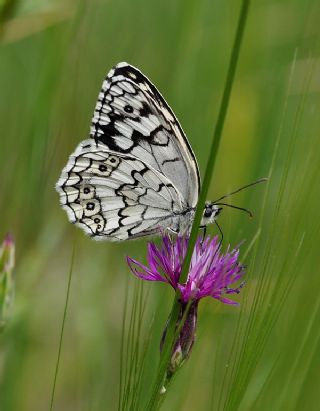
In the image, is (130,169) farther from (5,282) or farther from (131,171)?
(5,282)

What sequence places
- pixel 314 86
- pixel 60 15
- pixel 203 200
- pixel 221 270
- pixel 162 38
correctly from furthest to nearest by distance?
pixel 162 38
pixel 314 86
pixel 60 15
pixel 221 270
pixel 203 200

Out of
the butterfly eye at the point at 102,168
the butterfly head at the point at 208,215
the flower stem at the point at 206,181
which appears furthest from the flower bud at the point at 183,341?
the butterfly eye at the point at 102,168

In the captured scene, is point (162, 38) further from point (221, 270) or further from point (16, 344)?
point (221, 270)

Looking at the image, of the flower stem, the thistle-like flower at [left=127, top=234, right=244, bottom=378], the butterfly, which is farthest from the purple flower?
the butterfly

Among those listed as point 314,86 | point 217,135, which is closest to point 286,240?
point 217,135

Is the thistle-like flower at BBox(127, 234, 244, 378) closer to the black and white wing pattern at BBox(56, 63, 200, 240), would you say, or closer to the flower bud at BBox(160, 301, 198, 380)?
the flower bud at BBox(160, 301, 198, 380)

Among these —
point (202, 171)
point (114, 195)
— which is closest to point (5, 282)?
point (114, 195)

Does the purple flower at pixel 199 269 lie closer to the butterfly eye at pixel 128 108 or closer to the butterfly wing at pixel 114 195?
the butterfly wing at pixel 114 195
